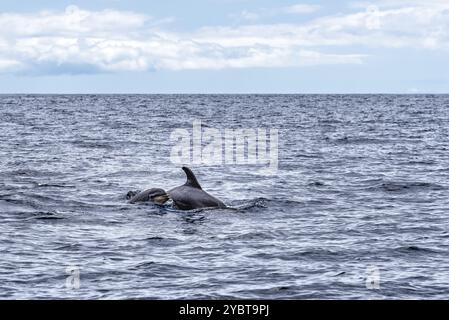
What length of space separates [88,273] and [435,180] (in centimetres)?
2093

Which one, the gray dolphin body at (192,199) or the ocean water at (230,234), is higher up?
the gray dolphin body at (192,199)

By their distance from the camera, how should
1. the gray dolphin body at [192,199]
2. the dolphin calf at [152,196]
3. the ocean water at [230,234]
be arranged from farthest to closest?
the dolphin calf at [152,196], the gray dolphin body at [192,199], the ocean water at [230,234]

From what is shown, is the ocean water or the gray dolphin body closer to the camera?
the ocean water

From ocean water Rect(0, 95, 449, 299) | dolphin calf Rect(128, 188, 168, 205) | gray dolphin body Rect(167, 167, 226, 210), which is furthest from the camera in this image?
dolphin calf Rect(128, 188, 168, 205)

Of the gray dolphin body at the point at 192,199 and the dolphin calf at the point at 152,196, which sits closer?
the gray dolphin body at the point at 192,199

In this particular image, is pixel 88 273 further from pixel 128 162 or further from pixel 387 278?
pixel 128 162

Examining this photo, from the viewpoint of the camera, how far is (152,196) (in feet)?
79.7

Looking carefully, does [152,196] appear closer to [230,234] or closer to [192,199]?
[192,199]

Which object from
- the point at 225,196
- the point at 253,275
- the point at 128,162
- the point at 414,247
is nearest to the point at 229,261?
the point at 253,275

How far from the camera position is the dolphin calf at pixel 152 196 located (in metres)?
24.0

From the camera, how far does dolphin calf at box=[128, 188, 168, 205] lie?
24016 millimetres

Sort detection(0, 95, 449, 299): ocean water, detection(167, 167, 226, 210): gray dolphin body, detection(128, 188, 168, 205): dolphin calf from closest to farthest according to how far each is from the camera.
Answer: detection(0, 95, 449, 299): ocean water < detection(167, 167, 226, 210): gray dolphin body < detection(128, 188, 168, 205): dolphin calf

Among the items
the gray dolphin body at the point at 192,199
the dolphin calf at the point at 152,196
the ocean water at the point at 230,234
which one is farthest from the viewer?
the dolphin calf at the point at 152,196
